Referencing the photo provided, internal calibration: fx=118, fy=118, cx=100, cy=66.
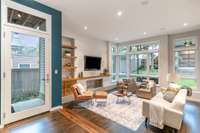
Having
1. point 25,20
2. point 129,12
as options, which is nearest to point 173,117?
point 129,12

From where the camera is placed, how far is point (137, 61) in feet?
25.1

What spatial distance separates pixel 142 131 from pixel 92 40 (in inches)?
213

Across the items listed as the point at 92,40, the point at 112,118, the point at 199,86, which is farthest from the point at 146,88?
the point at 92,40

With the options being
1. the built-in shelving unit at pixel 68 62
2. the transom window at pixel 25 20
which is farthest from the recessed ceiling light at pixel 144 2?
the built-in shelving unit at pixel 68 62

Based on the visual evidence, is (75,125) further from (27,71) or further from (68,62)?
(68,62)

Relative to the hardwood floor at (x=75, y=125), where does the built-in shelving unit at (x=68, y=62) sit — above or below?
above

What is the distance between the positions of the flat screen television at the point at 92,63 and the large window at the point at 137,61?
6.09 ft

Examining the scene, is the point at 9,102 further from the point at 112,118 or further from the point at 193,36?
the point at 193,36

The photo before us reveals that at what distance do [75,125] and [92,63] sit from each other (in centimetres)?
420

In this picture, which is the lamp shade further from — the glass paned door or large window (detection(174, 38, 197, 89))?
the glass paned door

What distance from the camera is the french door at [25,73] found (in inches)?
113

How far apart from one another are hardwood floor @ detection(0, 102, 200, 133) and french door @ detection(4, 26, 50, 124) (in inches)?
12.3

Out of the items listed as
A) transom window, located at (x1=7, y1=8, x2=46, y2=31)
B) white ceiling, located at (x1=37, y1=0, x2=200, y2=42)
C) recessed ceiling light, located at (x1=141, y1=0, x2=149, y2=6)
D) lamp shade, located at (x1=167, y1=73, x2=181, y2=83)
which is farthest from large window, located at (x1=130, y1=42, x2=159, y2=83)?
transom window, located at (x1=7, y1=8, x2=46, y2=31)

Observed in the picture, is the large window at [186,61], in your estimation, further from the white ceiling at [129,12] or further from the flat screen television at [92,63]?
the flat screen television at [92,63]
